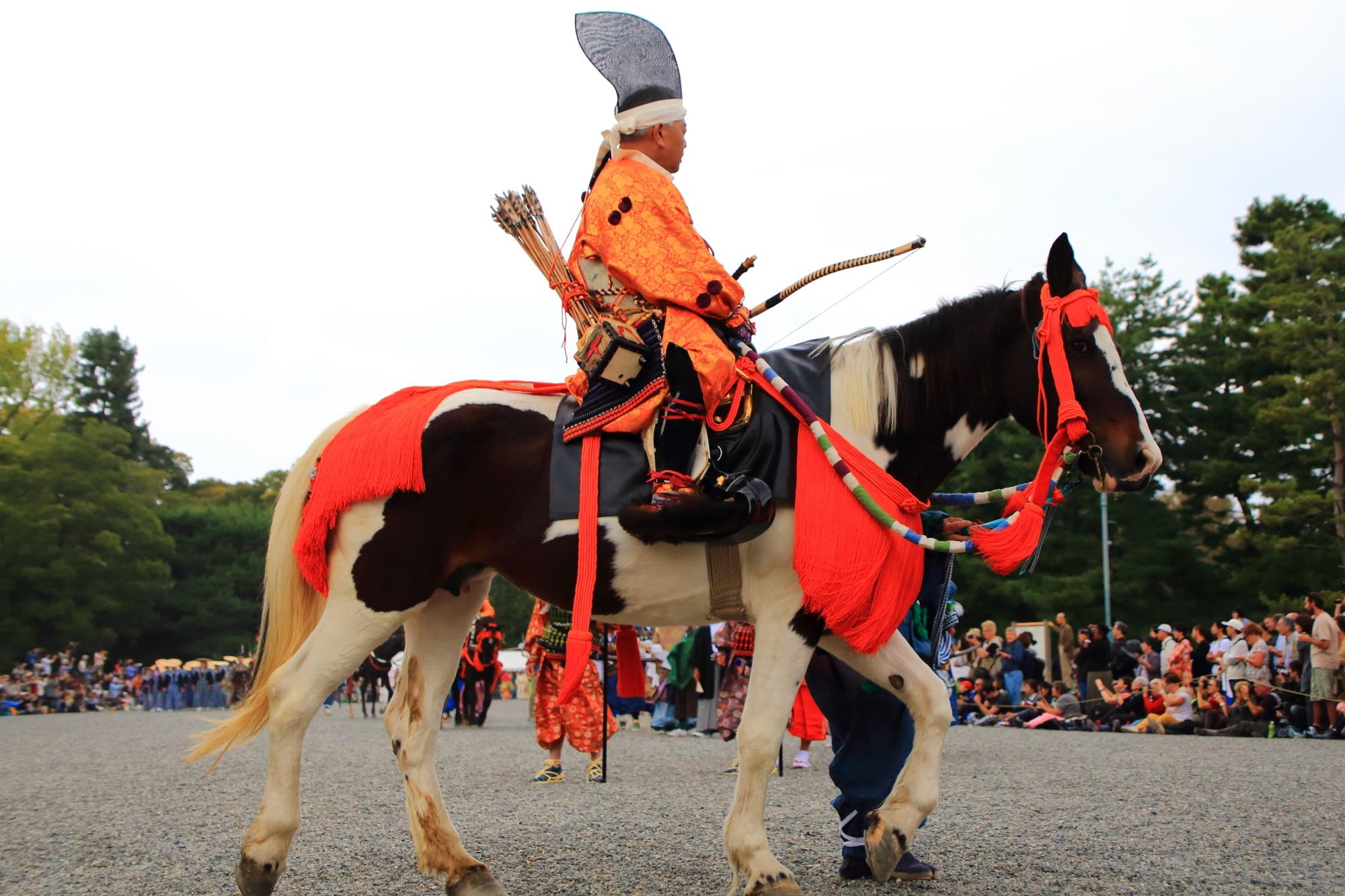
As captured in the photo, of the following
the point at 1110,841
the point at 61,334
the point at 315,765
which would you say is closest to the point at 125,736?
the point at 315,765

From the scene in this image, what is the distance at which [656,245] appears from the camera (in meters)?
4.70

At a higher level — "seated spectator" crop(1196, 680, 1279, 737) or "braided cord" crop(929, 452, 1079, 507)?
"braided cord" crop(929, 452, 1079, 507)

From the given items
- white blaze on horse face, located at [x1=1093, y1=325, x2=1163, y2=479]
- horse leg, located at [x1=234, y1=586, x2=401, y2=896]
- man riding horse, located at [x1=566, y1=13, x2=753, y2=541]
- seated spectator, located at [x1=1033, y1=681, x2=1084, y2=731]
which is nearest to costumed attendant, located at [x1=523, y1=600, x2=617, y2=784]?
horse leg, located at [x1=234, y1=586, x2=401, y2=896]

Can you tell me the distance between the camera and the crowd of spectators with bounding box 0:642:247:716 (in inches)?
→ 1320

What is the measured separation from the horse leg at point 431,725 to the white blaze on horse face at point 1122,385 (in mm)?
2690

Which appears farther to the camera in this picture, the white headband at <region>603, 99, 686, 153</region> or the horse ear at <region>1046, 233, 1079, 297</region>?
the white headband at <region>603, 99, 686, 153</region>

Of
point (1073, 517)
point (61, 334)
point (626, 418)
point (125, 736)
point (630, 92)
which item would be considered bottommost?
point (125, 736)

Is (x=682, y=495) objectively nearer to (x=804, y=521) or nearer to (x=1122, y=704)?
(x=804, y=521)

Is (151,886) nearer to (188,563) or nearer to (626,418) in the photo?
(626,418)

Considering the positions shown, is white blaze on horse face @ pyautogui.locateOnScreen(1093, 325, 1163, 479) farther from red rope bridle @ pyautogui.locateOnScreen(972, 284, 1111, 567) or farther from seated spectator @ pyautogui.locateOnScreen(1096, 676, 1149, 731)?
seated spectator @ pyautogui.locateOnScreen(1096, 676, 1149, 731)

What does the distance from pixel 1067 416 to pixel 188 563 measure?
62697mm

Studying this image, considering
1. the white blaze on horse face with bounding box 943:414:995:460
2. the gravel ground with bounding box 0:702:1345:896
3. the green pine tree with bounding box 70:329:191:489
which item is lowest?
the gravel ground with bounding box 0:702:1345:896

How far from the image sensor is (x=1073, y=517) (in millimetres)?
40688

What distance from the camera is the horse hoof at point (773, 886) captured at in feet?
13.7
